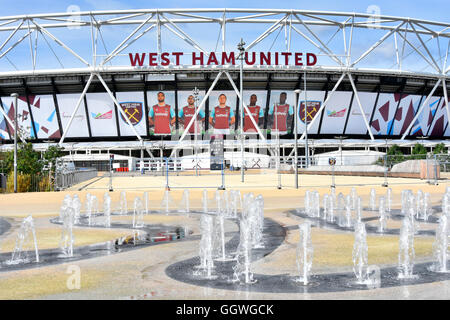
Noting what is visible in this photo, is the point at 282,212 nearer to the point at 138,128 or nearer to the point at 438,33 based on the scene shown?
the point at 138,128

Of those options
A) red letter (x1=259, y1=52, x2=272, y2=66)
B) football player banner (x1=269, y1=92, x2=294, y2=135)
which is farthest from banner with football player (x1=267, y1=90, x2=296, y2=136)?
red letter (x1=259, y1=52, x2=272, y2=66)

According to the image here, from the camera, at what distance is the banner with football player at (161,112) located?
6400 centimetres

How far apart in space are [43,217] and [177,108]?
51626mm

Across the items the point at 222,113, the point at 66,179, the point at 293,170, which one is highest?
the point at 222,113

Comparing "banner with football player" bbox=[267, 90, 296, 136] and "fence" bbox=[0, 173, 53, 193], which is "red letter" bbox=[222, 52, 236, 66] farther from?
"fence" bbox=[0, 173, 53, 193]

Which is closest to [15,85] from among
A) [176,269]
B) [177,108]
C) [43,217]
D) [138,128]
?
[138,128]

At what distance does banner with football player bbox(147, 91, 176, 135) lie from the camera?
64.0 metres

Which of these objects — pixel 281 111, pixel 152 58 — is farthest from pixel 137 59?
pixel 281 111

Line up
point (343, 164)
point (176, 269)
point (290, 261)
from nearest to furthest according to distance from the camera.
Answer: point (176, 269)
point (290, 261)
point (343, 164)

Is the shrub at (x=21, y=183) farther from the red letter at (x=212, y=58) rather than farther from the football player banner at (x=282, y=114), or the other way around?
the football player banner at (x=282, y=114)

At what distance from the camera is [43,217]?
46.2 feet

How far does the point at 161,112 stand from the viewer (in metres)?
64.9

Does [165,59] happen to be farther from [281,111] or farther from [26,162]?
[26,162]
